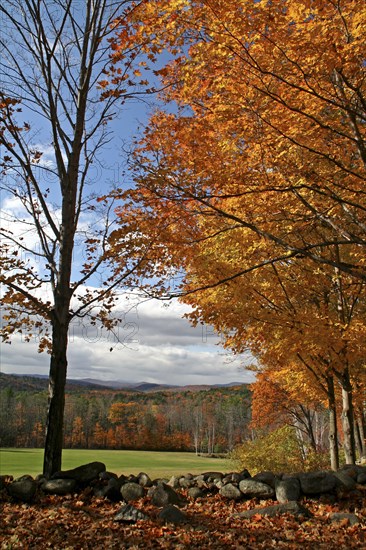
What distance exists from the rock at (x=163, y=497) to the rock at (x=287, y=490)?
1.54 m

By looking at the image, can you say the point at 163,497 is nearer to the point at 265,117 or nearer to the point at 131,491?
the point at 131,491

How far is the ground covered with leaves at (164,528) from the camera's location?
483cm

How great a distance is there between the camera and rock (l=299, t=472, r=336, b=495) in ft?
22.2

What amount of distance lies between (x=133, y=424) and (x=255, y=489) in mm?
70299

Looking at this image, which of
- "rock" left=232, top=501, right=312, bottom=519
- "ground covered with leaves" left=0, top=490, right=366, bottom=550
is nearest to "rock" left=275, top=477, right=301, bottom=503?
"ground covered with leaves" left=0, top=490, right=366, bottom=550

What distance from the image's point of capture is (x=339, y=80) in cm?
614

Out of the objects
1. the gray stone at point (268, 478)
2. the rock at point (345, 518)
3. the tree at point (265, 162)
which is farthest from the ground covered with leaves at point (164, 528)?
the tree at point (265, 162)

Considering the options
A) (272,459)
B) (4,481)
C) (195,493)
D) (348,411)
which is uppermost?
(348,411)

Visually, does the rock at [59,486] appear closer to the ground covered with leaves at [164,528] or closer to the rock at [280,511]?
the ground covered with leaves at [164,528]

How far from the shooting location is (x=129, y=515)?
18.6ft

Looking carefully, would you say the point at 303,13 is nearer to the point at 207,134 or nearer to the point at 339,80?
the point at 339,80

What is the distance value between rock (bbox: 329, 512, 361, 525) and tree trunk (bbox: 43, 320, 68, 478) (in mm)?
4565

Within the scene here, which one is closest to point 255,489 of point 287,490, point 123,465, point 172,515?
point 287,490

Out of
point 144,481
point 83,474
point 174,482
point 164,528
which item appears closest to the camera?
point 164,528
